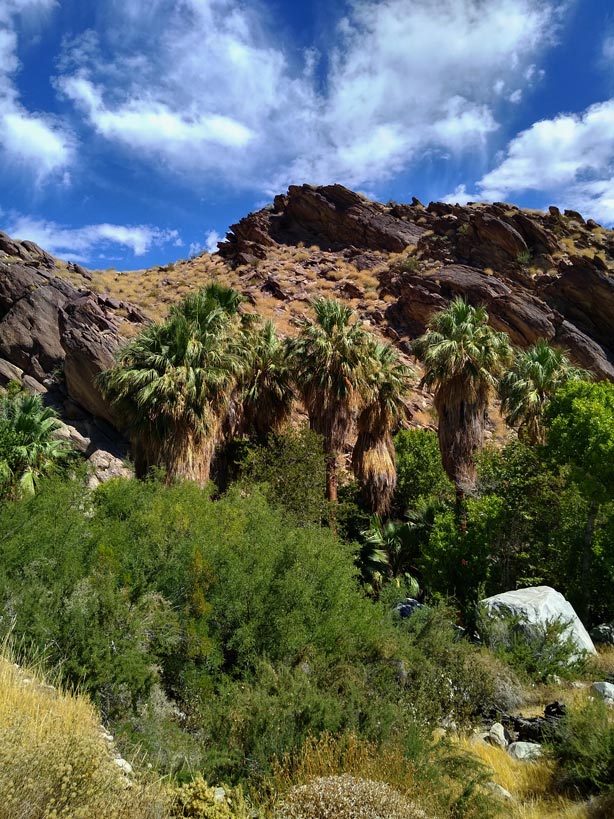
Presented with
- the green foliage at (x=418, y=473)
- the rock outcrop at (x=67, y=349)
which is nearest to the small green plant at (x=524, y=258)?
the green foliage at (x=418, y=473)

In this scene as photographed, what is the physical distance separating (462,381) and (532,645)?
13.5 m

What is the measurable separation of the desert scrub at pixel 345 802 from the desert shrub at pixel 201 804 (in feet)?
1.38

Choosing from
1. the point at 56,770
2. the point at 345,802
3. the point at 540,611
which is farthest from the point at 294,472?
the point at 56,770

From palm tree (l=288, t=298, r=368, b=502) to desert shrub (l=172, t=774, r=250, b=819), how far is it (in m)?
15.7

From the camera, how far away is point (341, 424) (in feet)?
71.1

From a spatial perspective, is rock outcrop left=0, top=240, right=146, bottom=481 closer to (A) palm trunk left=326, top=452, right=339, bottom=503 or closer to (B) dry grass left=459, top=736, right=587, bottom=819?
(A) palm trunk left=326, top=452, right=339, bottom=503

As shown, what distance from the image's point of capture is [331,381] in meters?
21.2

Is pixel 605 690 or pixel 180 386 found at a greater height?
pixel 180 386

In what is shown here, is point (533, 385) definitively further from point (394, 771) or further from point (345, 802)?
point (345, 802)

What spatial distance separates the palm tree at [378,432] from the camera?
22.5 metres

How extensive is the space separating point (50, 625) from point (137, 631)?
1.10m

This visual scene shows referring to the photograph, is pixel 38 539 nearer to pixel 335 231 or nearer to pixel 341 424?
pixel 341 424

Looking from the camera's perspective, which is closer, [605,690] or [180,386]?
[605,690]

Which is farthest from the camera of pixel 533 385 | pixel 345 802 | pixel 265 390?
pixel 533 385
